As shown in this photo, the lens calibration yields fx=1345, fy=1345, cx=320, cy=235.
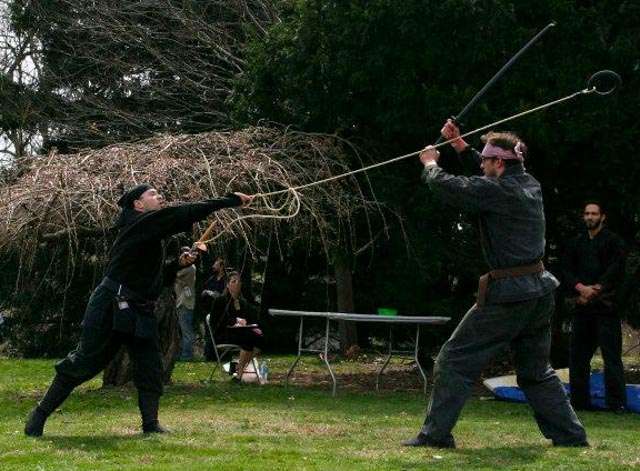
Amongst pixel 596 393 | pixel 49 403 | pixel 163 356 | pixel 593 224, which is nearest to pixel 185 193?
pixel 163 356

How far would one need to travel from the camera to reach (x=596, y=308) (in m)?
12.8

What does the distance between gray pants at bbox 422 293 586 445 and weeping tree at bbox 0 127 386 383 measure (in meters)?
3.59

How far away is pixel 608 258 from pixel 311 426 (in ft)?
12.9

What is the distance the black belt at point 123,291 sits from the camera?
30.6ft

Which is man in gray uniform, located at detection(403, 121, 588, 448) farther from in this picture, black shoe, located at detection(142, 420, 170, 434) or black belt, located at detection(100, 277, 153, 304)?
black belt, located at detection(100, 277, 153, 304)

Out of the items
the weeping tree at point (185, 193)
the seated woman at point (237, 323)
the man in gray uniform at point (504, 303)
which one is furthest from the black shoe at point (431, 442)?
the seated woman at point (237, 323)

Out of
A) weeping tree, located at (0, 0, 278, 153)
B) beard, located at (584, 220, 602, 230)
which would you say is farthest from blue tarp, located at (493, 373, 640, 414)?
weeping tree, located at (0, 0, 278, 153)

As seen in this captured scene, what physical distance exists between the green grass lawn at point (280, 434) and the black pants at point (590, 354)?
414mm

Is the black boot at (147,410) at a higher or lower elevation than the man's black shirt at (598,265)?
lower

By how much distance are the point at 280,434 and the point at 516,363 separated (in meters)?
1.96

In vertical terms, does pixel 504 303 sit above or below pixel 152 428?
above

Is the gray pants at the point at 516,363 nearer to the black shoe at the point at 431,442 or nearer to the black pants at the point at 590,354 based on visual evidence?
the black shoe at the point at 431,442

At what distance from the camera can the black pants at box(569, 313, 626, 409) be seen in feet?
41.9

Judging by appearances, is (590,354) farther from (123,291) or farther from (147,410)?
(123,291)
